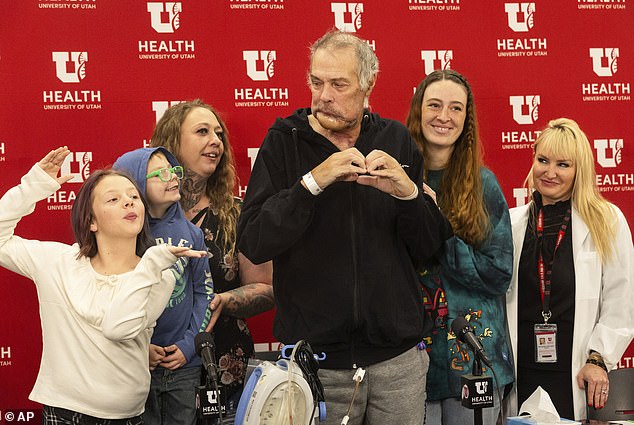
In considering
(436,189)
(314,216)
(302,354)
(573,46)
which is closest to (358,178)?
(314,216)

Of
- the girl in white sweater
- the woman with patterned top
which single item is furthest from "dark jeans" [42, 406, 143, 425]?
the woman with patterned top

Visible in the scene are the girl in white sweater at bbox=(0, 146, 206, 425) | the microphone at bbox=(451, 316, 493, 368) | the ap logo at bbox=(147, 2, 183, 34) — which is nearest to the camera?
the microphone at bbox=(451, 316, 493, 368)

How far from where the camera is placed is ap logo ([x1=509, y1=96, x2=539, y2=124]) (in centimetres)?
466

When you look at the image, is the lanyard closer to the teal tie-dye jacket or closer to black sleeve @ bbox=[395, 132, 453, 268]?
the teal tie-dye jacket

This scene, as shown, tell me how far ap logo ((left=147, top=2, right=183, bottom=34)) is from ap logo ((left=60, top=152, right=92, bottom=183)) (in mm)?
795

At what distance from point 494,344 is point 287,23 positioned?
2.15m

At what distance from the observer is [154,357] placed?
3277 millimetres

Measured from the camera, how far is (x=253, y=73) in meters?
4.42

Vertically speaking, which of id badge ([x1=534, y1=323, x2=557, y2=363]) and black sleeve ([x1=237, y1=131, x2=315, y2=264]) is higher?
black sleeve ([x1=237, y1=131, x2=315, y2=264])

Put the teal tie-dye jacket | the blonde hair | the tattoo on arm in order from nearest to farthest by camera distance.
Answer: the teal tie-dye jacket
the tattoo on arm
the blonde hair

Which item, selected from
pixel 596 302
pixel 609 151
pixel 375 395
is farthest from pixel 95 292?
pixel 609 151

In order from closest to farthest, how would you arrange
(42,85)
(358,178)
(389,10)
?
(358,178), (42,85), (389,10)

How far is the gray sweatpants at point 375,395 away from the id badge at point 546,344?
1033mm

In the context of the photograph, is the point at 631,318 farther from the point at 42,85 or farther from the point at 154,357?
the point at 42,85
